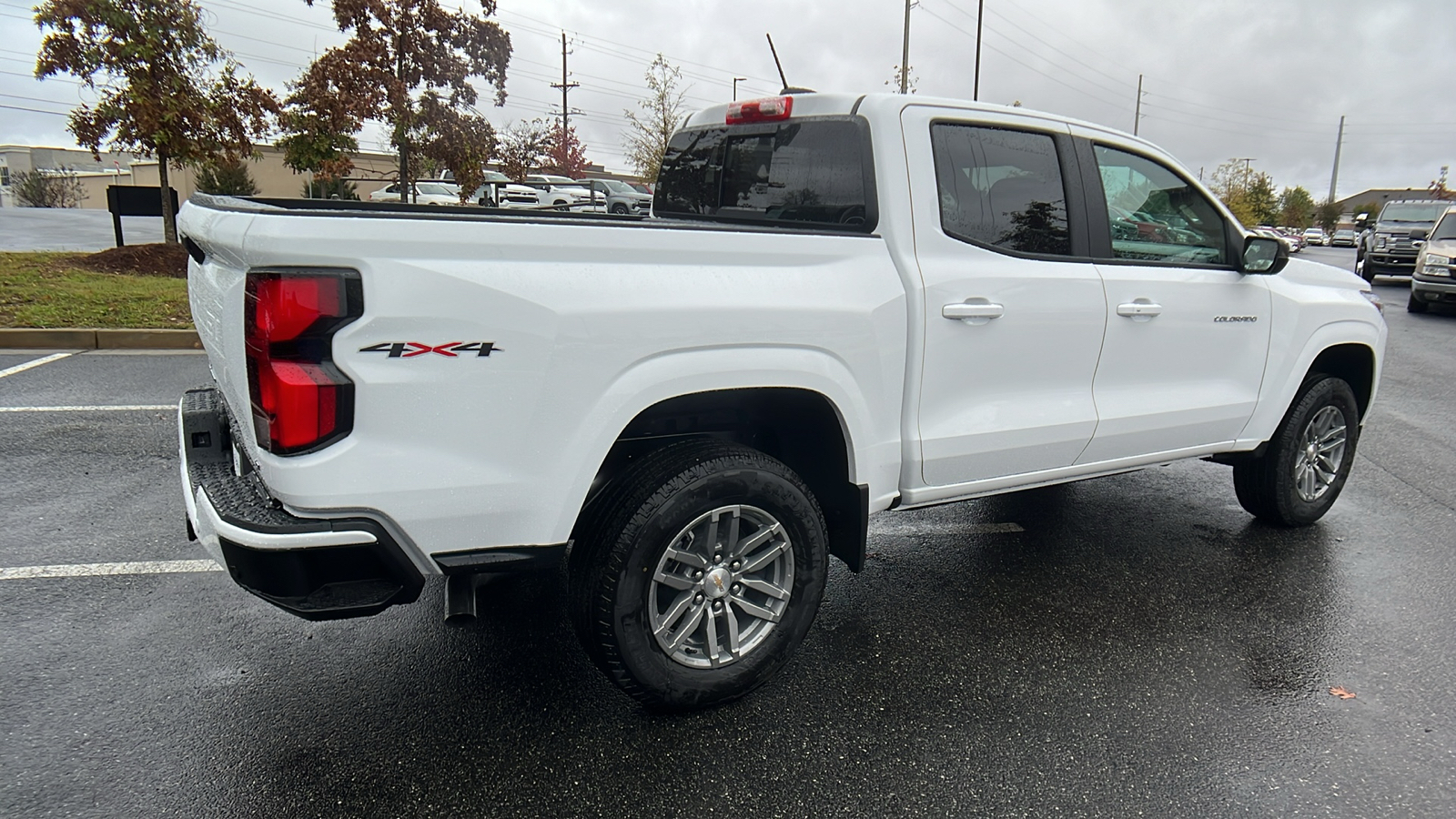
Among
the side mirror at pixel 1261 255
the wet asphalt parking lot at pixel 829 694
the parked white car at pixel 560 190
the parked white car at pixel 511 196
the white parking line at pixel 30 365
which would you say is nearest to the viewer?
the wet asphalt parking lot at pixel 829 694

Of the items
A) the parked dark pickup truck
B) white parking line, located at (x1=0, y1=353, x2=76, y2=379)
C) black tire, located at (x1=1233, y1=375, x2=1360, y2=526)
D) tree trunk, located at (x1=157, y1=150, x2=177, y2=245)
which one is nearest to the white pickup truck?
black tire, located at (x1=1233, y1=375, x2=1360, y2=526)

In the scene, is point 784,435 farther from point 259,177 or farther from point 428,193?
point 259,177

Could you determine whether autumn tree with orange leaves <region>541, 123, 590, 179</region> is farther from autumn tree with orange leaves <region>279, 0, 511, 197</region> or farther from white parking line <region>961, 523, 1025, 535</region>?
white parking line <region>961, 523, 1025, 535</region>

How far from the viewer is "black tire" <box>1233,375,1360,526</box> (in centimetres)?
460

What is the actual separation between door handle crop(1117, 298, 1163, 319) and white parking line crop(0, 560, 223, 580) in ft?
12.6

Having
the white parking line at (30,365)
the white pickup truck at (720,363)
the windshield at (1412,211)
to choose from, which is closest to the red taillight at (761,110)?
the white pickup truck at (720,363)

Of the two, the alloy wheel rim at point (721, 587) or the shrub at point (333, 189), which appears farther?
the shrub at point (333, 189)

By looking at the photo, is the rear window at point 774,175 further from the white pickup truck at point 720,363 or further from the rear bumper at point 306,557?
the rear bumper at point 306,557

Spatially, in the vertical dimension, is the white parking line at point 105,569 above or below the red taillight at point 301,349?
below

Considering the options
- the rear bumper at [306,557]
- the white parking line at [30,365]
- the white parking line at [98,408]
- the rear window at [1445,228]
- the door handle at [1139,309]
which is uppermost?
the rear window at [1445,228]

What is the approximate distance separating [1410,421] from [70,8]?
1644cm

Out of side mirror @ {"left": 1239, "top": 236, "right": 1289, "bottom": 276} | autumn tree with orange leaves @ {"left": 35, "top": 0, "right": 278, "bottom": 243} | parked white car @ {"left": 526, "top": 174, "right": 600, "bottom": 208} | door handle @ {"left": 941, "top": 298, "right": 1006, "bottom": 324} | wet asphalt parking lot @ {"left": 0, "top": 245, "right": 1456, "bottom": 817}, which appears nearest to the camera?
wet asphalt parking lot @ {"left": 0, "top": 245, "right": 1456, "bottom": 817}

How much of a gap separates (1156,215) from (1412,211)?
23.7m

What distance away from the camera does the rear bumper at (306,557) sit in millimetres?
2219
